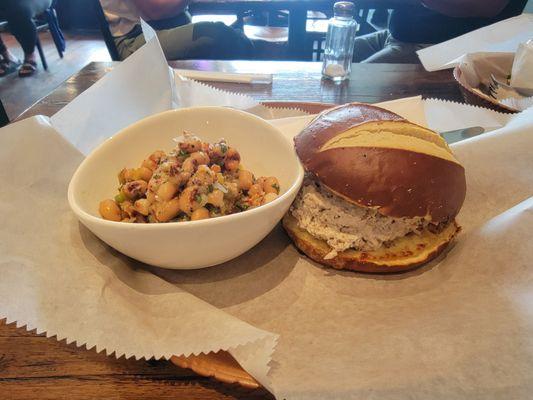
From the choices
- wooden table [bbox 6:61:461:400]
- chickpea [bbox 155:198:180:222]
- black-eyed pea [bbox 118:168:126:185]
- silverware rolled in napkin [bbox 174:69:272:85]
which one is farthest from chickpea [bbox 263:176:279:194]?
silverware rolled in napkin [bbox 174:69:272:85]

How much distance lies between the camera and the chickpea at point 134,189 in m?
0.85

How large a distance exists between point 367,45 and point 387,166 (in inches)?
94.0

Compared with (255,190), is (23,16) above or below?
below

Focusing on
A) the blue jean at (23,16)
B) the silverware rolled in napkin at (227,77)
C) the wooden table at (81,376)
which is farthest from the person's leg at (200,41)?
the blue jean at (23,16)

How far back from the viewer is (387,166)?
828 mm

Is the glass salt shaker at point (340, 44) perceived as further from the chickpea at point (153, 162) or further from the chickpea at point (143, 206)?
the chickpea at point (143, 206)

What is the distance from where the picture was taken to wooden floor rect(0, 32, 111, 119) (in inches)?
163

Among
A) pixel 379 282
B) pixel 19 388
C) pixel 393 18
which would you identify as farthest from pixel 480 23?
pixel 19 388

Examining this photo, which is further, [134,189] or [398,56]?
[398,56]

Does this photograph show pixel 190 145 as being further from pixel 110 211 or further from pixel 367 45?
pixel 367 45

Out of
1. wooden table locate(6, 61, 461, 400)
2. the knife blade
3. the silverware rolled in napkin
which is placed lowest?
the silverware rolled in napkin

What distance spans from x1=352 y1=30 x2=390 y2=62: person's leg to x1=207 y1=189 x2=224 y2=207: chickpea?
2.34 metres

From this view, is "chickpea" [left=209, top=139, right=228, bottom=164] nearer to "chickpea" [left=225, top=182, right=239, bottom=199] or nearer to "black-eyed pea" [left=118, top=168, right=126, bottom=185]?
"chickpea" [left=225, top=182, right=239, bottom=199]

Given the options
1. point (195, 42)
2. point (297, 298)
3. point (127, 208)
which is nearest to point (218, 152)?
point (127, 208)
